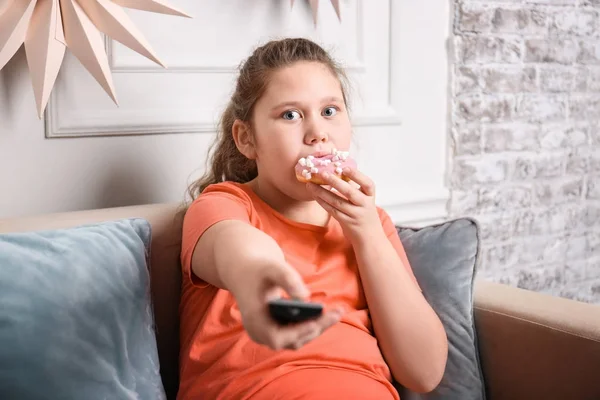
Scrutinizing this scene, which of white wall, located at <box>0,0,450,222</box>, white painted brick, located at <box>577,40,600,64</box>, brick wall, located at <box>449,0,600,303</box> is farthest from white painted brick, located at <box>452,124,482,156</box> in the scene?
white painted brick, located at <box>577,40,600,64</box>

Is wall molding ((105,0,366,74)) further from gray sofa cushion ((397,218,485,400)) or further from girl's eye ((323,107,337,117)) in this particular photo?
gray sofa cushion ((397,218,485,400))

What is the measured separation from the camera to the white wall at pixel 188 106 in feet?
4.95

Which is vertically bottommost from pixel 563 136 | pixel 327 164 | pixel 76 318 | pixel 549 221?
pixel 549 221

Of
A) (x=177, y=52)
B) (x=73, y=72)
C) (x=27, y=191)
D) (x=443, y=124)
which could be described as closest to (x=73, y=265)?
(x=27, y=191)

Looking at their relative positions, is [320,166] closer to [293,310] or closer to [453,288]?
[453,288]

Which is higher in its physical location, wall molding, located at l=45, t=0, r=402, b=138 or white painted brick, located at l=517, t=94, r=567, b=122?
wall molding, located at l=45, t=0, r=402, b=138

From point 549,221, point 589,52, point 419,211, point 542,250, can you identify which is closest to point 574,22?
point 589,52

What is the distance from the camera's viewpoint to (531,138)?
2.44 m

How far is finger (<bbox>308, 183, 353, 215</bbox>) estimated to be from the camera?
1251 millimetres

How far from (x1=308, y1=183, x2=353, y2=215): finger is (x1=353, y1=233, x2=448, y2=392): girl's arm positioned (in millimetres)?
71

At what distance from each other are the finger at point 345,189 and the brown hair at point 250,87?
26 cm

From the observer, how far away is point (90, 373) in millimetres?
1061

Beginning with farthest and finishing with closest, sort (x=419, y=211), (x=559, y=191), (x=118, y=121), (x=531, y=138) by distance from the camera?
1. (x=559, y=191)
2. (x=531, y=138)
3. (x=419, y=211)
4. (x=118, y=121)

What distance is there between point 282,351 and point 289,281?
1.43 ft
